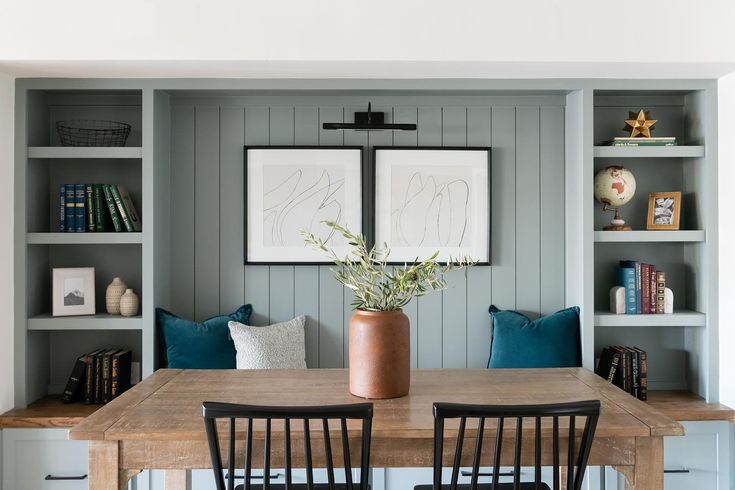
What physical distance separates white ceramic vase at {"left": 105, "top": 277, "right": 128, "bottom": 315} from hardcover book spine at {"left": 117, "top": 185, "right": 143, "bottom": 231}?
28 cm

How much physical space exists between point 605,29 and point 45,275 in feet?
9.42

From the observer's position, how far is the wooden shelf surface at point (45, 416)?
296 cm

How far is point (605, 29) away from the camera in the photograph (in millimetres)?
2846

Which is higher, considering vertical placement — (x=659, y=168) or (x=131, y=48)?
(x=131, y=48)

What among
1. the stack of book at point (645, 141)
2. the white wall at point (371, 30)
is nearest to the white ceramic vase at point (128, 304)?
the white wall at point (371, 30)

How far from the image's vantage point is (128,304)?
323cm

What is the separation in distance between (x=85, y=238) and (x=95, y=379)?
0.67 meters

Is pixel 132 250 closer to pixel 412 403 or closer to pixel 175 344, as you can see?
pixel 175 344

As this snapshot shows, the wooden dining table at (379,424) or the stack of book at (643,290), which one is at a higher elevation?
the stack of book at (643,290)

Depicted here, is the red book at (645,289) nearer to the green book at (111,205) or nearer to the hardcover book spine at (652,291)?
the hardcover book spine at (652,291)

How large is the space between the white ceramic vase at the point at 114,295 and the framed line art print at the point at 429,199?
1277 mm

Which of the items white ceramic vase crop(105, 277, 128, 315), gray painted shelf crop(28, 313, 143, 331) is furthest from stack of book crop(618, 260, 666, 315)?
white ceramic vase crop(105, 277, 128, 315)

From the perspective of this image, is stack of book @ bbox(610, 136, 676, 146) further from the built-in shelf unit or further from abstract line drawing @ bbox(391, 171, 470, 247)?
abstract line drawing @ bbox(391, 171, 470, 247)

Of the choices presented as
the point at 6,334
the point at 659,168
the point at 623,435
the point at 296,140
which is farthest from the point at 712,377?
the point at 6,334
